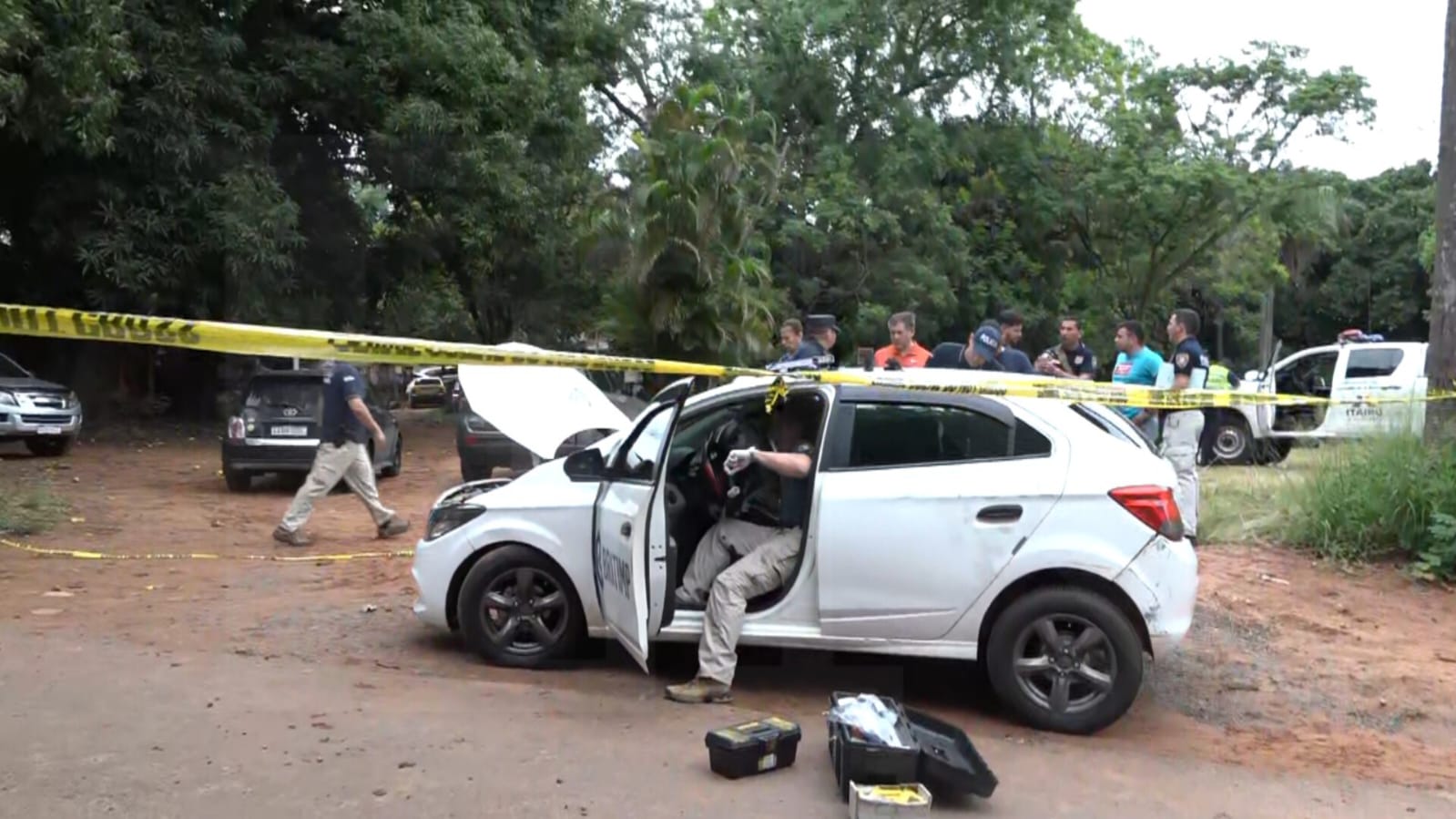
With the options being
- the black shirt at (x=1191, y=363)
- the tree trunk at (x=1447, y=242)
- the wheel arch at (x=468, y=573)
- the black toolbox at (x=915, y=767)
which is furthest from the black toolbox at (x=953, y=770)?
the tree trunk at (x=1447, y=242)

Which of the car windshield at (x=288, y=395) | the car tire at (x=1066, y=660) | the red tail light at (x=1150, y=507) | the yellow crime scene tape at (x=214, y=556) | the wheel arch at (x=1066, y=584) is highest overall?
the red tail light at (x=1150, y=507)

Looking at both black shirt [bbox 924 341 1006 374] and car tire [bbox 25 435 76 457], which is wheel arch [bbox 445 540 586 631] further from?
car tire [bbox 25 435 76 457]

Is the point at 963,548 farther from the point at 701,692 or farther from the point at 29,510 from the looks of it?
the point at 29,510

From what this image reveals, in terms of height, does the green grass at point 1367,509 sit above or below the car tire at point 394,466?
above

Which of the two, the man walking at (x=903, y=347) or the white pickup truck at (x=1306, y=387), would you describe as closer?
the man walking at (x=903, y=347)

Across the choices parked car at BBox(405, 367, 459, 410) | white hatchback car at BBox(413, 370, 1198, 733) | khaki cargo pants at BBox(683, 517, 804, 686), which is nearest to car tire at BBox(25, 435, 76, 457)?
white hatchback car at BBox(413, 370, 1198, 733)

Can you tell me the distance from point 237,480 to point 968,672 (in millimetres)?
10419

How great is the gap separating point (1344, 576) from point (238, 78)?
51.3 feet

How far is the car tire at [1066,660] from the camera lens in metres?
5.62

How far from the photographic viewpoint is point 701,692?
5891 millimetres

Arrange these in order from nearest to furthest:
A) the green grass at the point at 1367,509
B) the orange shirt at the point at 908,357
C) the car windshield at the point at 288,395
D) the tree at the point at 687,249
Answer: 1. the green grass at the point at 1367,509
2. the orange shirt at the point at 908,357
3. the car windshield at the point at 288,395
4. the tree at the point at 687,249

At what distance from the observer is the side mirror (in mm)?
6449

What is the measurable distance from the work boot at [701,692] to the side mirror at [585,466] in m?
1.17

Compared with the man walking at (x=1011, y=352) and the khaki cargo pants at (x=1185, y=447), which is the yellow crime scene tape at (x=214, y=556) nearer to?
the man walking at (x=1011, y=352)
